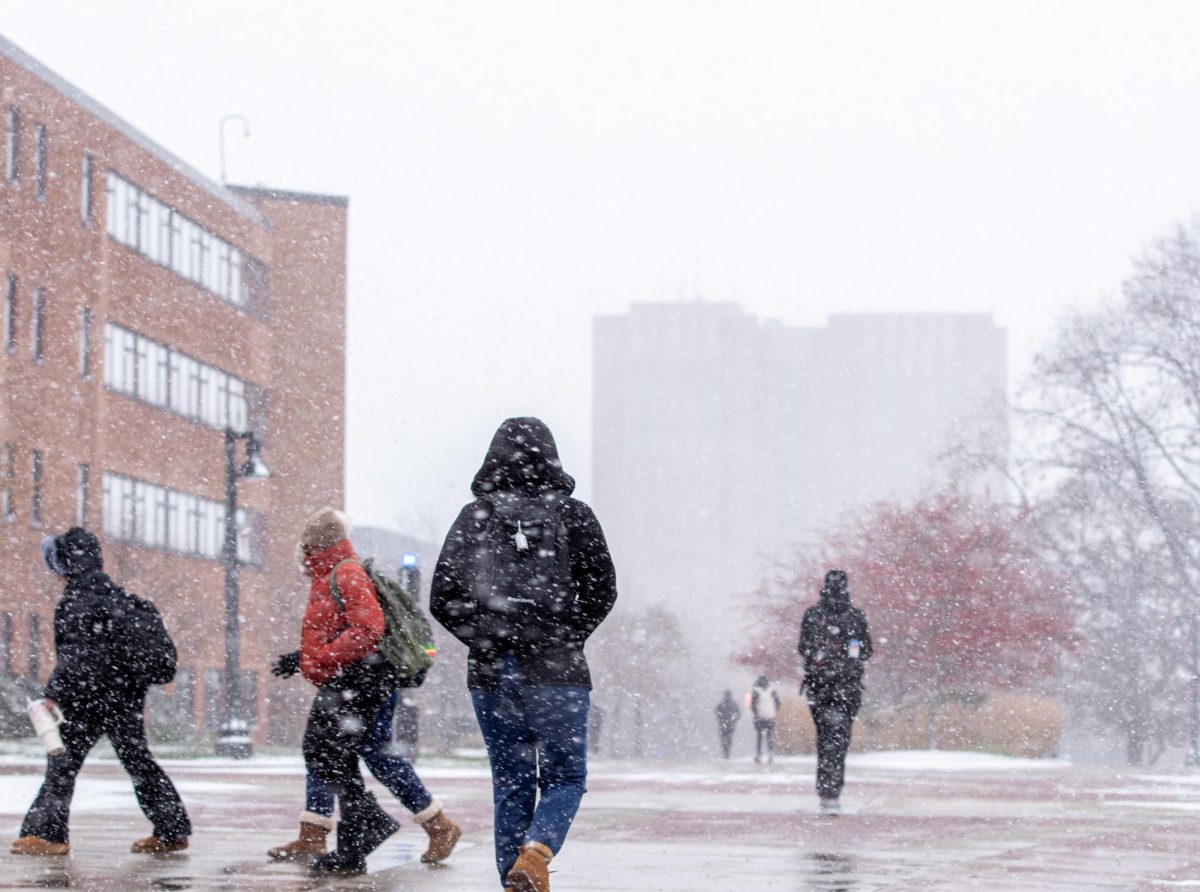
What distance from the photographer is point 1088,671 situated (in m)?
59.5

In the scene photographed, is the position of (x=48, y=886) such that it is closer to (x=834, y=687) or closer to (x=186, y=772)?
(x=834, y=687)

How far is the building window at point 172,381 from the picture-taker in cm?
4616

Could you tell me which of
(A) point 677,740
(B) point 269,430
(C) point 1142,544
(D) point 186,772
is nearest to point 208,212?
(B) point 269,430

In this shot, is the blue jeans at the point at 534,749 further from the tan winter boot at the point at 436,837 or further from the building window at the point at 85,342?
the building window at the point at 85,342

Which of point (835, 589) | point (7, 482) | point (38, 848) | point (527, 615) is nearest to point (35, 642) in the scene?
point (7, 482)

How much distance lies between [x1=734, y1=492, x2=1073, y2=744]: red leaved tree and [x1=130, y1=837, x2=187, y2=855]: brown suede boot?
25.0m

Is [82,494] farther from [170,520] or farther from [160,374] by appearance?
[160,374]

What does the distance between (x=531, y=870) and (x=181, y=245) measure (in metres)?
44.5

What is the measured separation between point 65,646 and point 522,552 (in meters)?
3.49

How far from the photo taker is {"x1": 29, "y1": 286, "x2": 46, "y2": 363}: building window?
41.7 metres

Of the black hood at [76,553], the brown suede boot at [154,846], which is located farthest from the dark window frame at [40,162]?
the brown suede boot at [154,846]

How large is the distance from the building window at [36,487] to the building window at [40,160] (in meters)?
5.24

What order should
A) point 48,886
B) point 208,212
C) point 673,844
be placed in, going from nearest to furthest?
point 48,886, point 673,844, point 208,212

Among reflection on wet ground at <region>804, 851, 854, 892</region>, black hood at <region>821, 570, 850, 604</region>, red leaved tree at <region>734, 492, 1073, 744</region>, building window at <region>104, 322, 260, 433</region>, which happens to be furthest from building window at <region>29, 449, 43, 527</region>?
reflection on wet ground at <region>804, 851, 854, 892</region>
